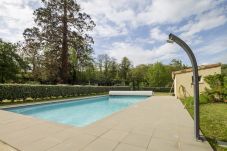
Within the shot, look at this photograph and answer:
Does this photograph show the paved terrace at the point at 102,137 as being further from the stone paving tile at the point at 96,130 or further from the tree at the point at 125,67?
the tree at the point at 125,67

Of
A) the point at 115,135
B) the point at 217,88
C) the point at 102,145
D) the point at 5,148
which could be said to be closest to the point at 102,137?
the point at 115,135

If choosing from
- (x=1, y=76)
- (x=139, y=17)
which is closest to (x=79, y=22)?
(x=1, y=76)

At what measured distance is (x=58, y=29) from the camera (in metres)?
26.1

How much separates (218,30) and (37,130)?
13905 mm

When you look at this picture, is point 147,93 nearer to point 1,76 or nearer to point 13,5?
point 13,5

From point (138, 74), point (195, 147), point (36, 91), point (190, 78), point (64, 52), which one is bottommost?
point (195, 147)

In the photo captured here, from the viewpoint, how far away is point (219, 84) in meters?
13.3

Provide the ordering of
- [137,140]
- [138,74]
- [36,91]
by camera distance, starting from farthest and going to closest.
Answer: [138,74], [36,91], [137,140]

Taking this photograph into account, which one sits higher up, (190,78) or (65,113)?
(190,78)

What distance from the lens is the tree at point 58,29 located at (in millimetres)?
25922

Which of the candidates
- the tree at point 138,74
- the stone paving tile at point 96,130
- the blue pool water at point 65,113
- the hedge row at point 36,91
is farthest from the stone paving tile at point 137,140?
the tree at point 138,74

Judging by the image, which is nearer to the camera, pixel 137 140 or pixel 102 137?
pixel 137 140

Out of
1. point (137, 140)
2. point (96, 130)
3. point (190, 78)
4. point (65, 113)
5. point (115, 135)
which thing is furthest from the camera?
point (190, 78)

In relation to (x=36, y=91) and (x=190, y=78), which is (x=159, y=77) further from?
(x=36, y=91)
